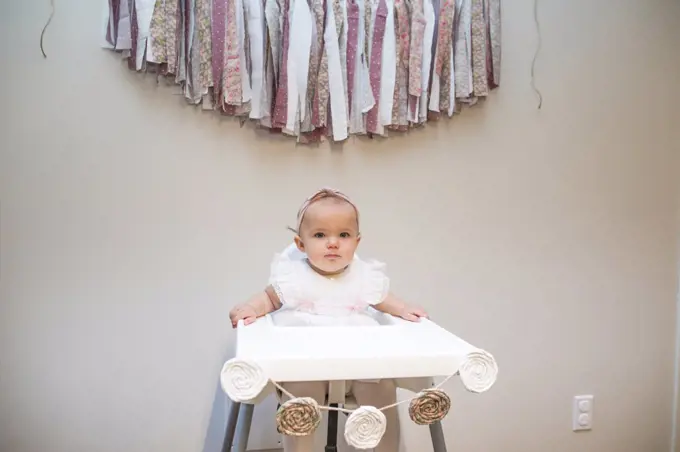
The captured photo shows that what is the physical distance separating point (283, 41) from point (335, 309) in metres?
0.73

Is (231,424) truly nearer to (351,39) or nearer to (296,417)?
(296,417)

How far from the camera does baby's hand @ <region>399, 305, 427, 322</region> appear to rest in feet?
3.80

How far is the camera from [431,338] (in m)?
0.97

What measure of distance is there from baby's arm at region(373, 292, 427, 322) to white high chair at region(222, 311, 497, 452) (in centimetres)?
15

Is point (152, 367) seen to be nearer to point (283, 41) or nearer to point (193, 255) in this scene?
point (193, 255)

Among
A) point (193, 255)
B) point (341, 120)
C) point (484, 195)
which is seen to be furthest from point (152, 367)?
point (484, 195)

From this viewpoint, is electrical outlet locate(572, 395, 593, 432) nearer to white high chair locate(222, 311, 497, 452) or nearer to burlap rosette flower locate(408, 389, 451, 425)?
white high chair locate(222, 311, 497, 452)

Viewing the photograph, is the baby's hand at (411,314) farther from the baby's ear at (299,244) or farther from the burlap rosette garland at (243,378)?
the burlap rosette garland at (243,378)

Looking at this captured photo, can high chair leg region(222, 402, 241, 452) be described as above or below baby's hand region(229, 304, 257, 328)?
below

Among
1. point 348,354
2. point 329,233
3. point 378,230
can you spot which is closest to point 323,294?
point 329,233

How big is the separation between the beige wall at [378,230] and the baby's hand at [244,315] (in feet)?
1.38

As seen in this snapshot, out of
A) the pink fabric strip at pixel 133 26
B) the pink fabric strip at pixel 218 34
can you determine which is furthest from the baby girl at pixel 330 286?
the pink fabric strip at pixel 133 26

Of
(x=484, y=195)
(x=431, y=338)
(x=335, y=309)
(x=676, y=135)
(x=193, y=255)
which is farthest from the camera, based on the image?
(x=676, y=135)

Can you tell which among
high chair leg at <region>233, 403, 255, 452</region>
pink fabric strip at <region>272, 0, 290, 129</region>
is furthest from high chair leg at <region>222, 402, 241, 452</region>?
pink fabric strip at <region>272, 0, 290, 129</region>
